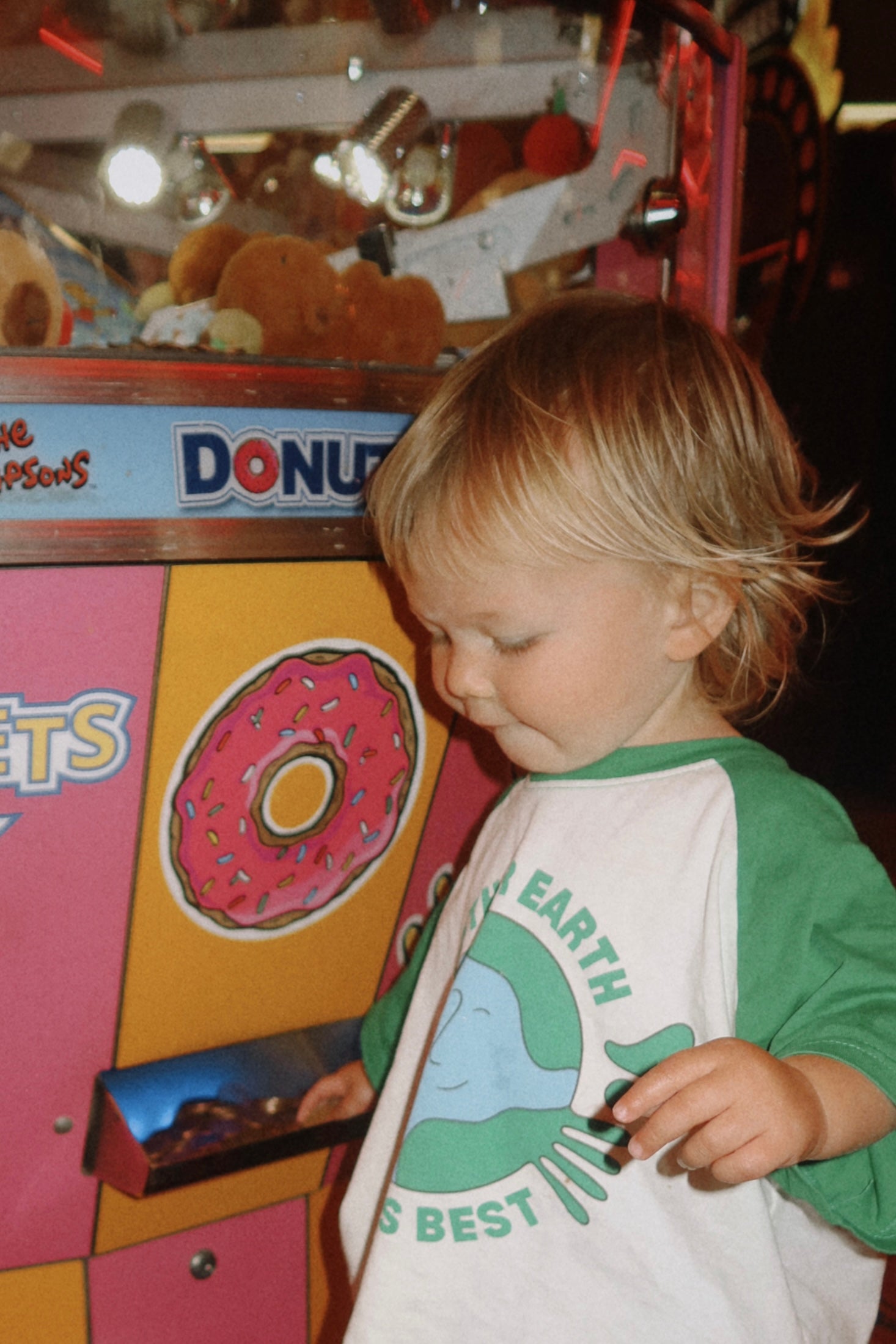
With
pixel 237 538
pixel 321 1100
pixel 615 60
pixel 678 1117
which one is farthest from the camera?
pixel 615 60

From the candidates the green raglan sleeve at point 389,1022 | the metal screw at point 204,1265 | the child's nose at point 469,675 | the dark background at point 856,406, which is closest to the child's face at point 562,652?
the child's nose at point 469,675

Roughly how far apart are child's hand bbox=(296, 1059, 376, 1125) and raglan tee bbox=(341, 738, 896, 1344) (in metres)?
0.12

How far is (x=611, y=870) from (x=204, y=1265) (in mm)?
485

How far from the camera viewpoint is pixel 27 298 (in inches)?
33.6

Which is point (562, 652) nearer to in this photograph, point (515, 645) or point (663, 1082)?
point (515, 645)

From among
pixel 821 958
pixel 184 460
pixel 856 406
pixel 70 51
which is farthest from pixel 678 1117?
pixel 856 406

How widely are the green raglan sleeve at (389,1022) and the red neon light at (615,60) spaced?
0.73 metres

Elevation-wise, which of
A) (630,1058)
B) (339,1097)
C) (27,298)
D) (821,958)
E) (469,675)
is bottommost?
(339,1097)

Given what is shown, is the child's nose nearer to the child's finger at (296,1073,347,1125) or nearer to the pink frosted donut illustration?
the pink frosted donut illustration

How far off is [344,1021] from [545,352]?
57cm

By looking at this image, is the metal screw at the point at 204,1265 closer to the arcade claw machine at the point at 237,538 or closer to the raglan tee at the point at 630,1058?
the arcade claw machine at the point at 237,538

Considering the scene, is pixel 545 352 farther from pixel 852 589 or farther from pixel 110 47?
pixel 852 589

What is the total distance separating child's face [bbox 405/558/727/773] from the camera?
0.76 metres

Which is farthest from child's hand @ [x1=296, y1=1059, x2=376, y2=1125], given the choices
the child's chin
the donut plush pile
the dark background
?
the dark background
